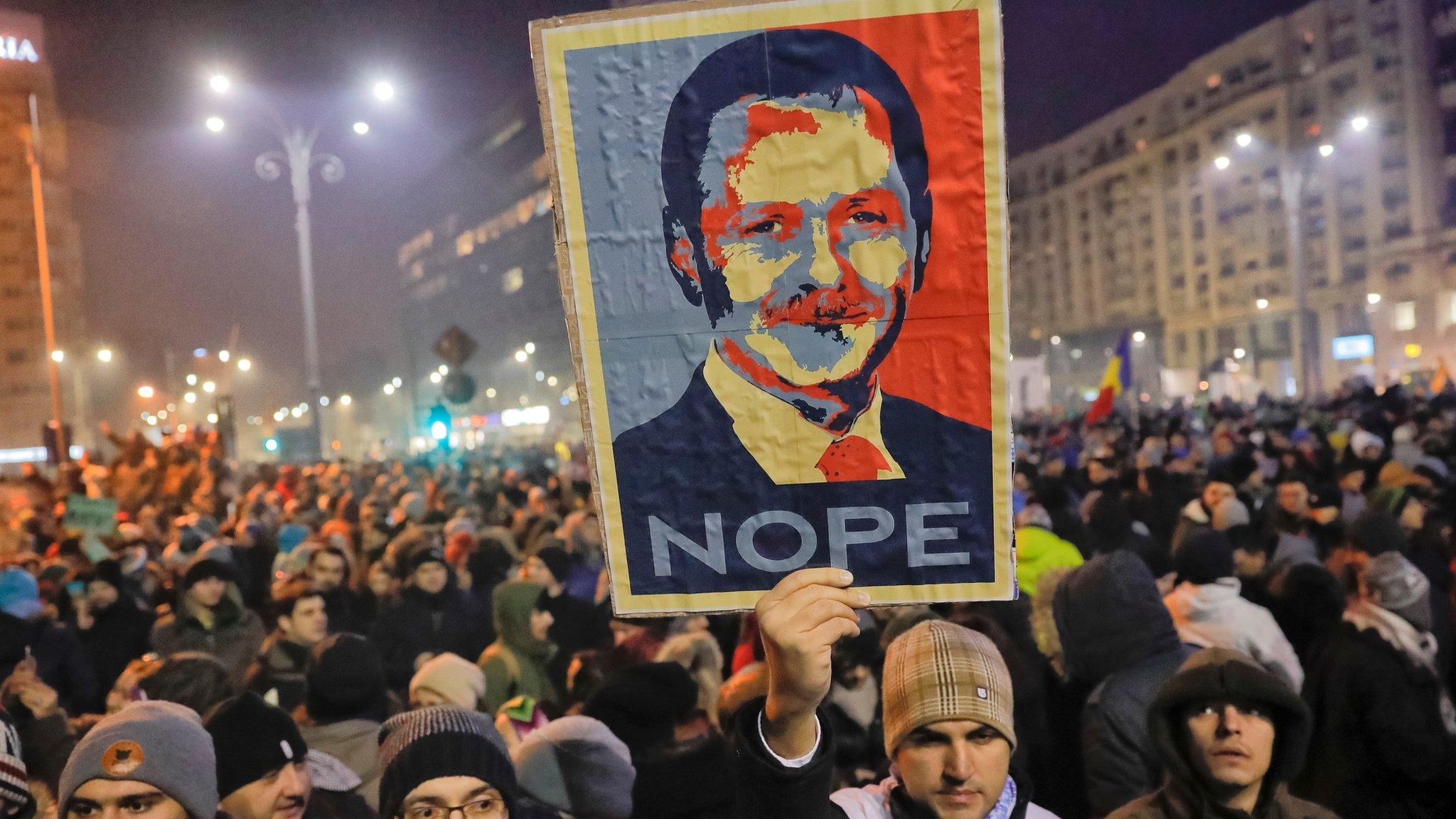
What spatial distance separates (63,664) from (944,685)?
6251mm

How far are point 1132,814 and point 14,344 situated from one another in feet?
263

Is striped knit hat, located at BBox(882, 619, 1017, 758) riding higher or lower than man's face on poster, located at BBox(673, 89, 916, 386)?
lower

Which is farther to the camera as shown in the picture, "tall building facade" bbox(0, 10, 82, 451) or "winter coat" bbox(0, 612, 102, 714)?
"tall building facade" bbox(0, 10, 82, 451)

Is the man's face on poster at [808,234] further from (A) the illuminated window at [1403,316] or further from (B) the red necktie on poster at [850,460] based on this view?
(A) the illuminated window at [1403,316]

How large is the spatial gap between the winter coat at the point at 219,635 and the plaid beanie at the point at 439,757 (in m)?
4.25

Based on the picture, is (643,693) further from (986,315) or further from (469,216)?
(469,216)

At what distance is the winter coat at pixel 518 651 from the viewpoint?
6.38 meters

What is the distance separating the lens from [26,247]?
228ft

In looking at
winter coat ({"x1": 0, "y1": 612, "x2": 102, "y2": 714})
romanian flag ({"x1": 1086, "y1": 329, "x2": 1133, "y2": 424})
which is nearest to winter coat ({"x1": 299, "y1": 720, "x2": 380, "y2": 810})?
winter coat ({"x1": 0, "y1": 612, "x2": 102, "y2": 714})

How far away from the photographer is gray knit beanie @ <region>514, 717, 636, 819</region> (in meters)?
3.88

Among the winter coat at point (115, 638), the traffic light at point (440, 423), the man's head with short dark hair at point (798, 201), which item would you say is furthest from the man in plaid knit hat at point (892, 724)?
the traffic light at point (440, 423)

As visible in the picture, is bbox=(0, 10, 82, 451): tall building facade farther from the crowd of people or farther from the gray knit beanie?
the gray knit beanie

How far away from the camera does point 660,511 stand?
2443 millimetres

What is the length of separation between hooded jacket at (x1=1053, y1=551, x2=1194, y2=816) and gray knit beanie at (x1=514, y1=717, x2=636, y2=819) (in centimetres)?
170
